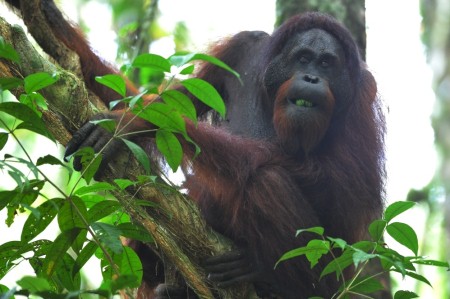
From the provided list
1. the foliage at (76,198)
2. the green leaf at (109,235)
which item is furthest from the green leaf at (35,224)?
the green leaf at (109,235)

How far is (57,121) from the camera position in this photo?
3.17 metres

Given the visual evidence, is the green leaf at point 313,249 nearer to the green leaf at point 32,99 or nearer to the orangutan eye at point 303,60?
the green leaf at point 32,99

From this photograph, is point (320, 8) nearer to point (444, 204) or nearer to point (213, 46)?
point (213, 46)

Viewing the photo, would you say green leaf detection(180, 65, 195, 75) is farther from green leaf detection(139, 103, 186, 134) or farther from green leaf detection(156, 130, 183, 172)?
green leaf detection(156, 130, 183, 172)

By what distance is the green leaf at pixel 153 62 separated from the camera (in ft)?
7.70

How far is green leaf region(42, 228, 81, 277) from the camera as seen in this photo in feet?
8.04

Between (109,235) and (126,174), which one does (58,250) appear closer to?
(109,235)

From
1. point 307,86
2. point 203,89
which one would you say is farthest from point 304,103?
point 203,89

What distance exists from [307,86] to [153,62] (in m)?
Result: 1.97

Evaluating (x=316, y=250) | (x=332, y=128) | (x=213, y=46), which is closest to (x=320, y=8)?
(x=213, y=46)

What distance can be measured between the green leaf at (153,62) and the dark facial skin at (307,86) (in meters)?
1.94

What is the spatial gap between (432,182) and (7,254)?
6923mm

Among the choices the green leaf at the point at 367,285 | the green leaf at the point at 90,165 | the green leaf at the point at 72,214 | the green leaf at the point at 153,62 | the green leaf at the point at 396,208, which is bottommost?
the green leaf at the point at 367,285

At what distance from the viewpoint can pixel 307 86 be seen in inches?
165
